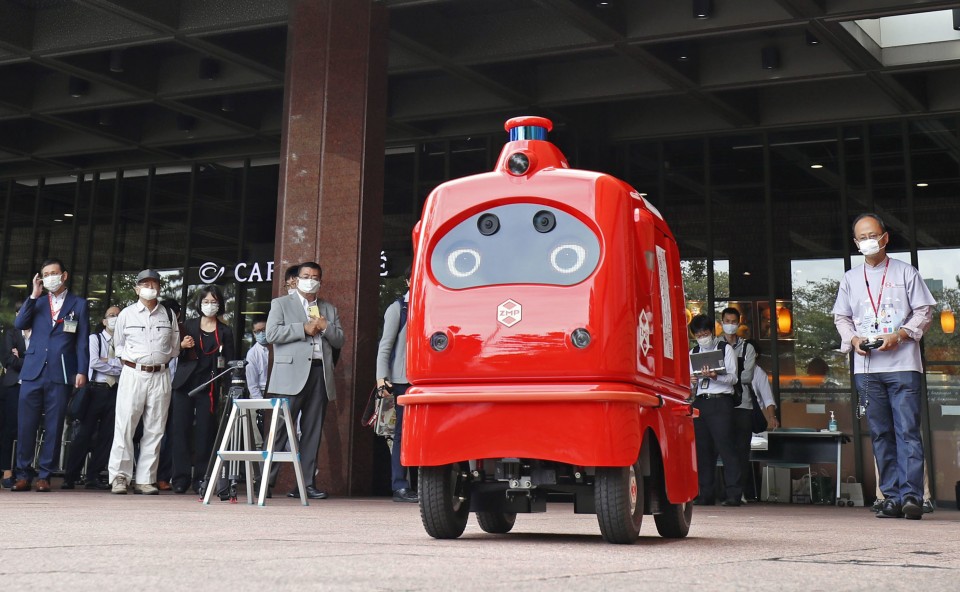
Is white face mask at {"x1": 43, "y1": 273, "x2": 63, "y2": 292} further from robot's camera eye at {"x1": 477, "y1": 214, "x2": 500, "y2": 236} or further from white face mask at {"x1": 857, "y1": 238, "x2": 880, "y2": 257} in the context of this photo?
white face mask at {"x1": 857, "y1": 238, "x2": 880, "y2": 257}

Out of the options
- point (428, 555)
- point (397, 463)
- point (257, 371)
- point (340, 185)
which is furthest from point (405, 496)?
point (428, 555)

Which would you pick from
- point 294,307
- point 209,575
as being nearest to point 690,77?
point 294,307

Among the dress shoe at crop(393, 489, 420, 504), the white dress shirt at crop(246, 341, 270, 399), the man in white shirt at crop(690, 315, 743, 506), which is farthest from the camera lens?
the white dress shirt at crop(246, 341, 270, 399)

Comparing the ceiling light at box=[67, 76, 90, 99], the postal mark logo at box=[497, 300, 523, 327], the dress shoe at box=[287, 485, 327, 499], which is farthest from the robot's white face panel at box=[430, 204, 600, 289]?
the ceiling light at box=[67, 76, 90, 99]

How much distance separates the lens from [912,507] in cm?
747

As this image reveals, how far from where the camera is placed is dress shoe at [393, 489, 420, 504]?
31.4 feet

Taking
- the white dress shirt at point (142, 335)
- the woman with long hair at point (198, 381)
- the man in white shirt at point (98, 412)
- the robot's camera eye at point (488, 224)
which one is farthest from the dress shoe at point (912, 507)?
the man in white shirt at point (98, 412)

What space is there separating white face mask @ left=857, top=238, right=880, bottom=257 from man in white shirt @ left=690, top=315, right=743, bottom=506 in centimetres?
344

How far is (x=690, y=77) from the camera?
557 inches

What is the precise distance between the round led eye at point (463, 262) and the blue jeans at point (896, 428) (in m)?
3.99

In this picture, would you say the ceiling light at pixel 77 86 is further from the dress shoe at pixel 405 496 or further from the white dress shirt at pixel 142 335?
the dress shoe at pixel 405 496

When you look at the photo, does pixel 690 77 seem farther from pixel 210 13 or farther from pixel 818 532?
pixel 818 532

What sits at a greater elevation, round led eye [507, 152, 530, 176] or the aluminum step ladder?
round led eye [507, 152, 530, 176]

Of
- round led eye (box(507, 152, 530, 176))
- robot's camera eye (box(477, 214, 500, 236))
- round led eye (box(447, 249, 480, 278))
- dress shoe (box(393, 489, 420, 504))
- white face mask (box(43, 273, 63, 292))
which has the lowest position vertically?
dress shoe (box(393, 489, 420, 504))
